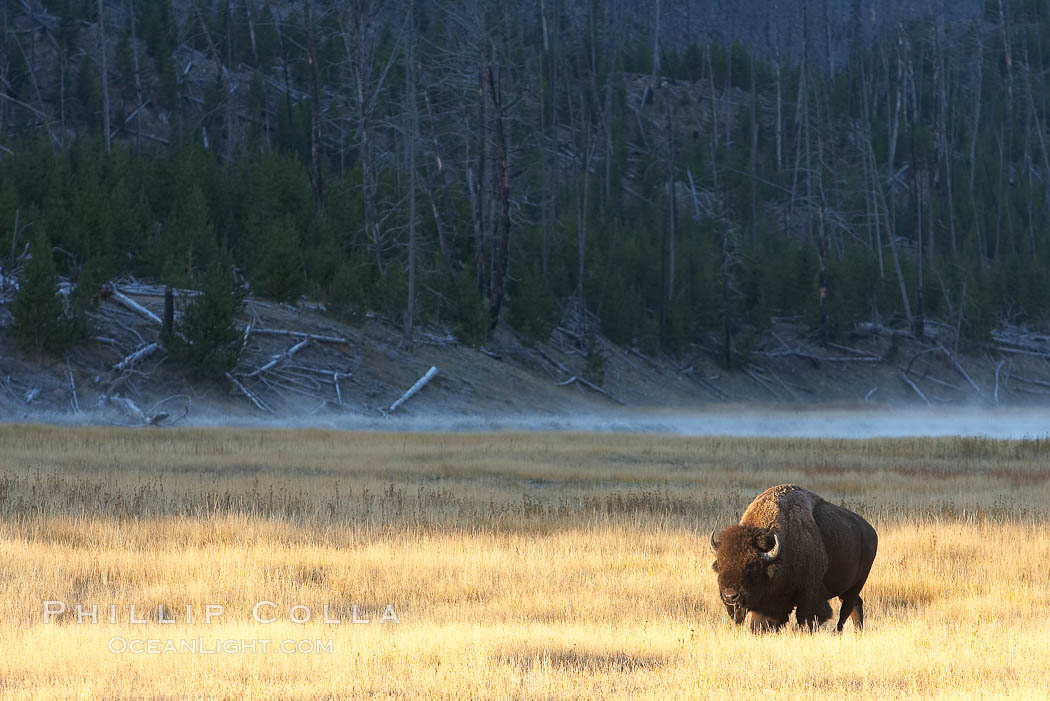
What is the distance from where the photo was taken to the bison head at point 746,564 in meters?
7.72

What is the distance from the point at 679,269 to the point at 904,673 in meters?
41.7

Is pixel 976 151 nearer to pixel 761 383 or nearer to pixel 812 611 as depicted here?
pixel 761 383

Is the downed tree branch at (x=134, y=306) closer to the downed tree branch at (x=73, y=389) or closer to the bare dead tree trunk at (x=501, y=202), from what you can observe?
the downed tree branch at (x=73, y=389)

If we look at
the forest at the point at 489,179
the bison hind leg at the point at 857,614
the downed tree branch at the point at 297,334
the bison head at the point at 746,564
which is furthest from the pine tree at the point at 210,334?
the bison head at the point at 746,564

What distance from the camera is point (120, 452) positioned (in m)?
21.0

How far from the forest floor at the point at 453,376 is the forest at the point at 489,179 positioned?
858 mm

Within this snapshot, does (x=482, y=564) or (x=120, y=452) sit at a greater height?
(x=482, y=564)

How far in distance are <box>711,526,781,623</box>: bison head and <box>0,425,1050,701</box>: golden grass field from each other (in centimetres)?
29

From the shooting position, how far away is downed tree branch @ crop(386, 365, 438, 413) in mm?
32531

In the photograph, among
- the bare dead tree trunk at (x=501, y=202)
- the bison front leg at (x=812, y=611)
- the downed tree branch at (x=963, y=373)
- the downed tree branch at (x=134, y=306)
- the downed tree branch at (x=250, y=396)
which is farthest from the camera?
the downed tree branch at (x=963, y=373)

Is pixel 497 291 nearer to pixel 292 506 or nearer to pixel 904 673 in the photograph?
pixel 292 506

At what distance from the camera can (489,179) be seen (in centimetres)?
4934

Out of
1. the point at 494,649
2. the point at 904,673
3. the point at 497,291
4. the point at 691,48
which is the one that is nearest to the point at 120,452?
the point at 494,649

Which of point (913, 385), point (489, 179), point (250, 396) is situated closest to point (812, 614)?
point (250, 396)
